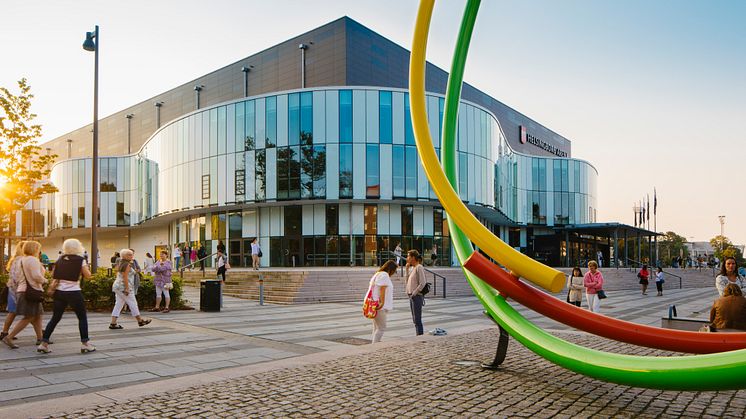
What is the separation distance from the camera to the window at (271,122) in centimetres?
3669

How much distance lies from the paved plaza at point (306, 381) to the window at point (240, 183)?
1053 inches

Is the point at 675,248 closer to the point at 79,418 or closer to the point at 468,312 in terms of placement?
the point at 468,312

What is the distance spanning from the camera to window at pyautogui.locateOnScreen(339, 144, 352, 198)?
117 ft

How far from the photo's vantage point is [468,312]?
16406mm

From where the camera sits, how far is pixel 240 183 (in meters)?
37.8

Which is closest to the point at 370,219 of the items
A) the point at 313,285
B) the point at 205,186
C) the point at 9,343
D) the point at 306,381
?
the point at 205,186

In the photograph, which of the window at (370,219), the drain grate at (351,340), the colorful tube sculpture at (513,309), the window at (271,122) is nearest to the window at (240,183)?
the window at (271,122)

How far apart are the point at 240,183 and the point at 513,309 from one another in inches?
1309

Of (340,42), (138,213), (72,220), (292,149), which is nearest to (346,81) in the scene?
(340,42)

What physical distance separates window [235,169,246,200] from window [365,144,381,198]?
860 centimetres

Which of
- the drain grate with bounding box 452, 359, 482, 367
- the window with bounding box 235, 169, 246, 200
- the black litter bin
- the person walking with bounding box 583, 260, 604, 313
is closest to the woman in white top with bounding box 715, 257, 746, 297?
the person walking with bounding box 583, 260, 604, 313

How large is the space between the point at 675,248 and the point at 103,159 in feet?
306

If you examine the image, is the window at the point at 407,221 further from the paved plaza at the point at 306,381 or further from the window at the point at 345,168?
the paved plaza at the point at 306,381

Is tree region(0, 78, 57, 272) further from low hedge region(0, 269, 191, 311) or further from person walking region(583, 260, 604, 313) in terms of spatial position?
person walking region(583, 260, 604, 313)
